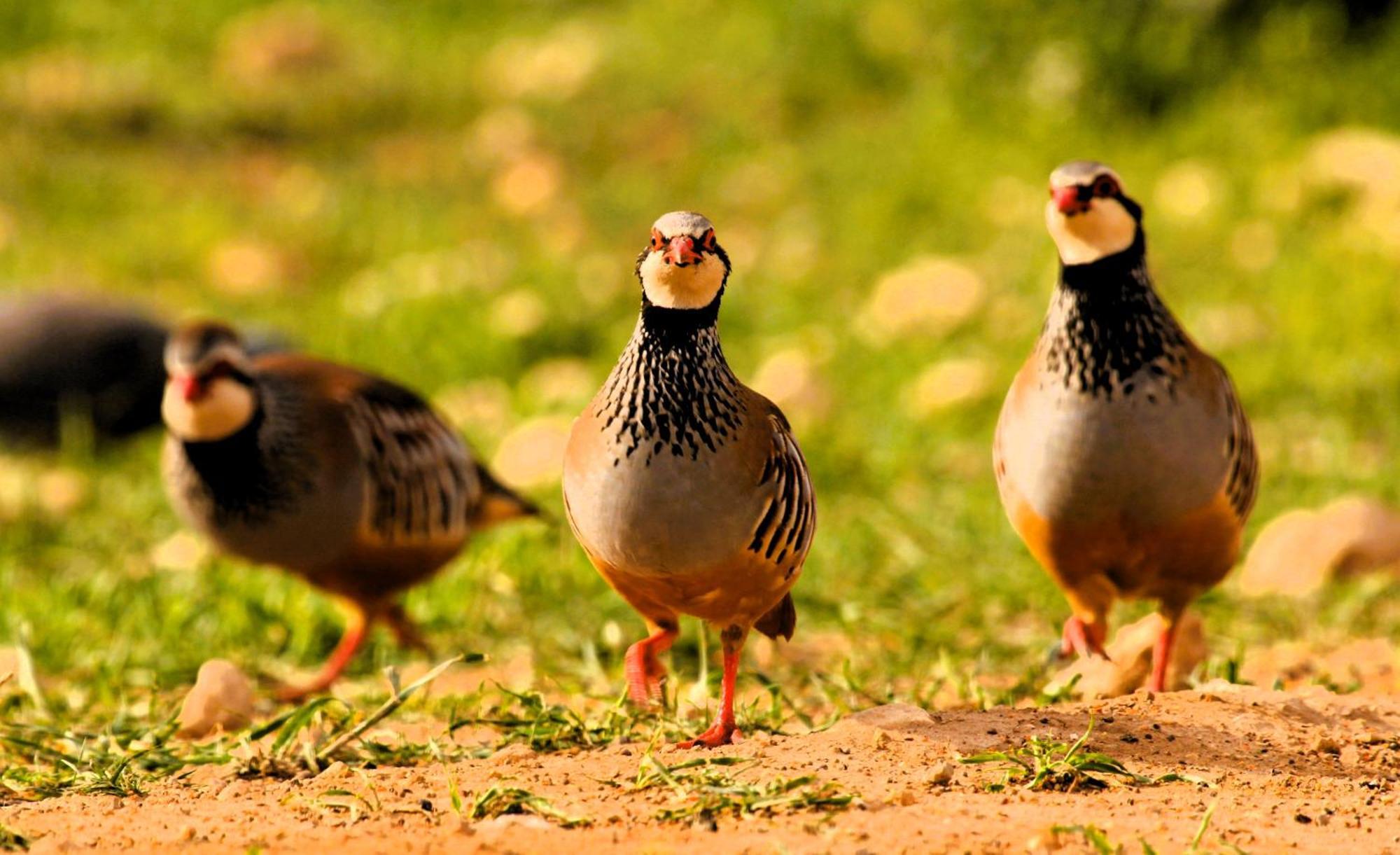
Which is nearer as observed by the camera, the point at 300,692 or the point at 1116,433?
the point at 1116,433

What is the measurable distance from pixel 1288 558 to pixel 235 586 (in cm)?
309

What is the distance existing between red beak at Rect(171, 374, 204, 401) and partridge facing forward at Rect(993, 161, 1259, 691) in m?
2.04

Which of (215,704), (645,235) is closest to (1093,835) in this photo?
(215,704)

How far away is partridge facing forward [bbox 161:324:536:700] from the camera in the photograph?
4.75 metres

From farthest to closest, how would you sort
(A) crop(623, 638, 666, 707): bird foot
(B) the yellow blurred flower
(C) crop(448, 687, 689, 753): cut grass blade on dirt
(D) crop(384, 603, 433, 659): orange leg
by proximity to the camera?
(B) the yellow blurred flower, (D) crop(384, 603, 433, 659): orange leg, (A) crop(623, 638, 666, 707): bird foot, (C) crop(448, 687, 689, 753): cut grass blade on dirt

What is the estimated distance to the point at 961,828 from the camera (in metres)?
2.78

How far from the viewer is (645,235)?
32.1 feet

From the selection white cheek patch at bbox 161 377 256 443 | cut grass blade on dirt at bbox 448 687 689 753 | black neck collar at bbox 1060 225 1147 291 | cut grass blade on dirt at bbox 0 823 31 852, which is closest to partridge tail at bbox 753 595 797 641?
cut grass blade on dirt at bbox 448 687 689 753

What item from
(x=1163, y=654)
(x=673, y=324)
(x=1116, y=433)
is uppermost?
(x=673, y=324)

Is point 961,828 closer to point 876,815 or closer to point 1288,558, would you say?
point 876,815

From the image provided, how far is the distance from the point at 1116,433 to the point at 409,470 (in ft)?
6.68

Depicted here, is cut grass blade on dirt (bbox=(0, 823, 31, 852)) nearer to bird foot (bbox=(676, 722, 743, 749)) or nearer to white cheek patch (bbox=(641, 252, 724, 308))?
bird foot (bbox=(676, 722, 743, 749))

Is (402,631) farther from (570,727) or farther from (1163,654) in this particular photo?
(1163,654)

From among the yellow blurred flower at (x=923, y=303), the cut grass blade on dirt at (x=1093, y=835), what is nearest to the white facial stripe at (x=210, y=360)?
the cut grass blade on dirt at (x=1093, y=835)
